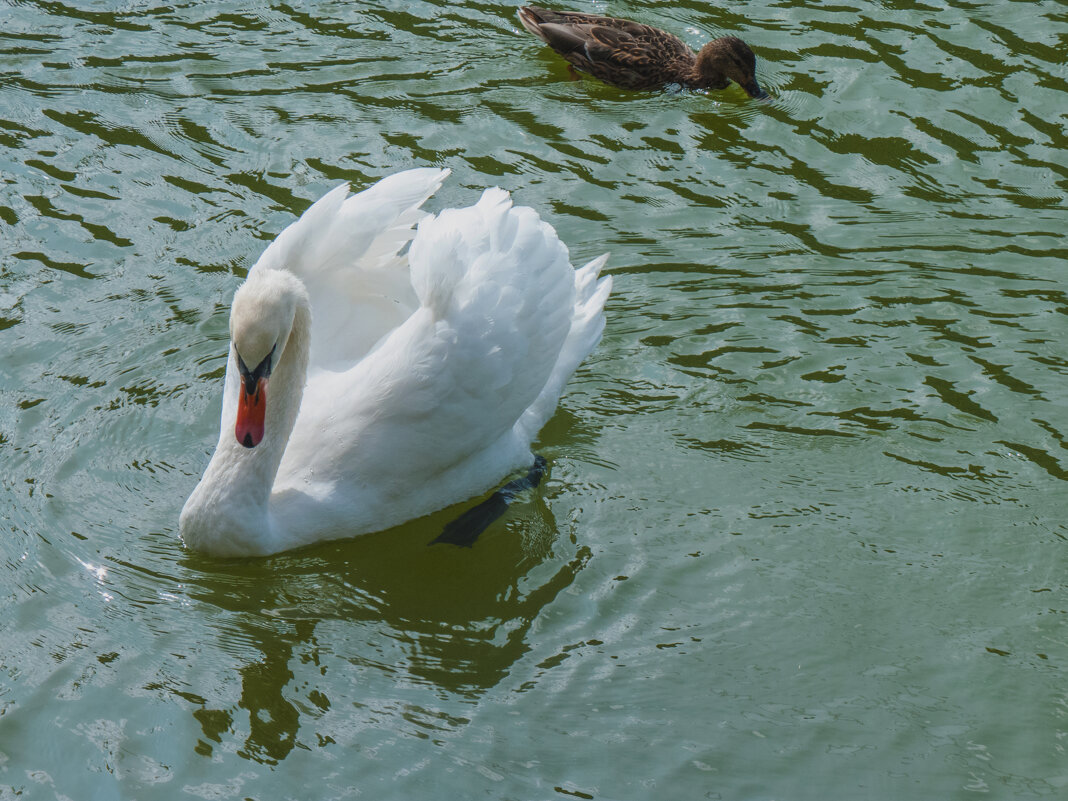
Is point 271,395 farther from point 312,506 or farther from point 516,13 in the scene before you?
point 516,13

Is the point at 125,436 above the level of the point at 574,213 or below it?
below

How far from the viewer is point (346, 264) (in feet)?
22.0

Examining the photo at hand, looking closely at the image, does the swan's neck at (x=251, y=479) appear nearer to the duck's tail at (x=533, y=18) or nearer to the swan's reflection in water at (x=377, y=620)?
the swan's reflection in water at (x=377, y=620)

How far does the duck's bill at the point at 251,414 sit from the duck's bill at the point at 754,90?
5.42m

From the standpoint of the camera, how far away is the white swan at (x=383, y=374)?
599 centimetres

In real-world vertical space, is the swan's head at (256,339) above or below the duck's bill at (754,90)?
below

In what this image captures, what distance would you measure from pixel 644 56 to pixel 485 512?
15.6ft

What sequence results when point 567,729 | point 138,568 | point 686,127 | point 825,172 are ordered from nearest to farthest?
point 567,729 < point 138,568 < point 825,172 < point 686,127

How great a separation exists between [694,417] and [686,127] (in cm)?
350

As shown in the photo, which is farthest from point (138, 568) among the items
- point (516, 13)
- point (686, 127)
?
point (516, 13)

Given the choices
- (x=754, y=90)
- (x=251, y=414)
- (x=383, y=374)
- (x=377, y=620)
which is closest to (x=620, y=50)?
(x=754, y=90)

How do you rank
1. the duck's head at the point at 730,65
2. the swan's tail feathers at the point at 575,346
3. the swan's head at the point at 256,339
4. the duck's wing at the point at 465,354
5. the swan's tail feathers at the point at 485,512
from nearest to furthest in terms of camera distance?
the swan's head at the point at 256,339 < the duck's wing at the point at 465,354 < the swan's tail feathers at the point at 485,512 < the swan's tail feathers at the point at 575,346 < the duck's head at the point at 730,65

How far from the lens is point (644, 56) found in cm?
1023

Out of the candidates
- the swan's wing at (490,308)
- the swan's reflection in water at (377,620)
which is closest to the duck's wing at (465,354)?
the swan's wing at (490,308)
